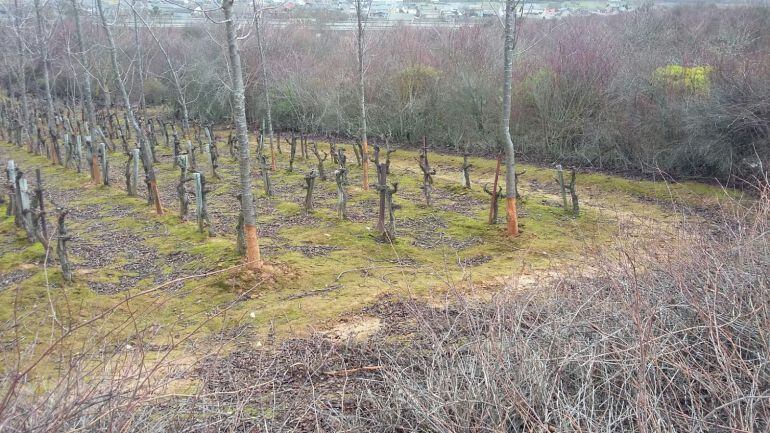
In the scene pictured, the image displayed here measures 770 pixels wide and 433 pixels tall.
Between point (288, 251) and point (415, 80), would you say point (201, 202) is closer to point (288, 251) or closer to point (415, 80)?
point (288, 251)

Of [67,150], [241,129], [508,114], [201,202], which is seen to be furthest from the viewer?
[67,150]

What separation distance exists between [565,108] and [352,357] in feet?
38.0

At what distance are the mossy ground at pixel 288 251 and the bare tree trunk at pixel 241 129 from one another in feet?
1.45

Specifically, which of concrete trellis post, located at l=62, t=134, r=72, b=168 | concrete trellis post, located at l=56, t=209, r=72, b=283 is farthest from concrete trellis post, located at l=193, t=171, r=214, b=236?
concrete trellis post, located at l=62, t=134, r=72, b=168

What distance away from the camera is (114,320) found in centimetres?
588

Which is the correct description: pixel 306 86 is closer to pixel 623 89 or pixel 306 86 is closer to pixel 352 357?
pixel 623 89

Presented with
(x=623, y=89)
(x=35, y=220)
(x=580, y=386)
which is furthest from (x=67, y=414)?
(x=623, y=89)

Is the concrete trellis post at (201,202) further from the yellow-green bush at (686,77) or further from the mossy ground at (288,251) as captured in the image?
the yellow-green bush at (686,77)

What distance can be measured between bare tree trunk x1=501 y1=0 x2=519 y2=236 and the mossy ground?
0.38m

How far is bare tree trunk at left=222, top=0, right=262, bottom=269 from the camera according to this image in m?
6.19

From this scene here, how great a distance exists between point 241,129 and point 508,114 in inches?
148

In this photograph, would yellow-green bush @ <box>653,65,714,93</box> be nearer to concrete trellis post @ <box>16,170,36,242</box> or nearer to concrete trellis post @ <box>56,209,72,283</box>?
concrete trellis post @ <box>56,209,72,283</box>

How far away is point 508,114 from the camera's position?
8180mm

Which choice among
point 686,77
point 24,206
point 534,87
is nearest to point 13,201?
point 24,206
